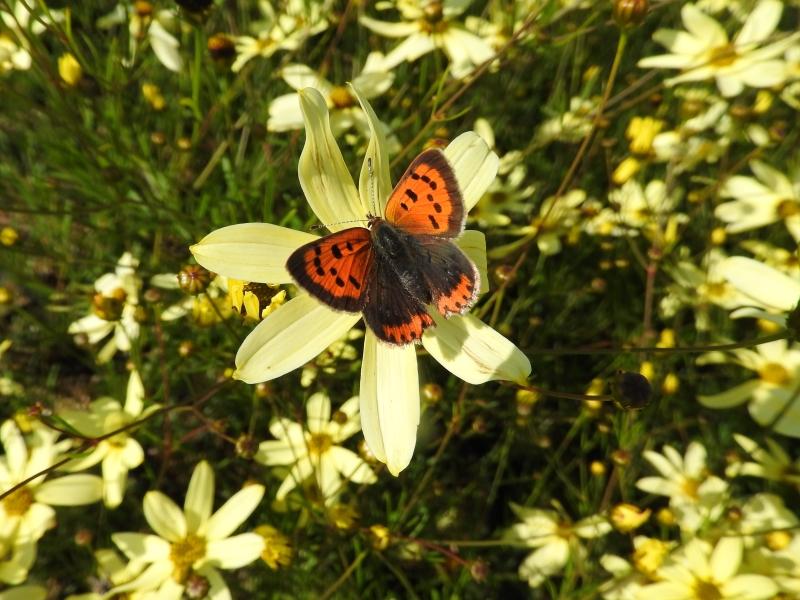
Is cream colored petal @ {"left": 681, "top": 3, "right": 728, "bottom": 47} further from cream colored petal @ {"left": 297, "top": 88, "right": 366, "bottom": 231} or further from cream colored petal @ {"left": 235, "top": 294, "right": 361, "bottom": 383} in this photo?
cream colored petal @ {"left": 235, "top": 294, "right": 361, "bottom": 383}

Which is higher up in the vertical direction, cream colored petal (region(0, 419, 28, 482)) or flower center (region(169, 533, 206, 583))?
cream colored petal (region(0, 419, 28, 482))

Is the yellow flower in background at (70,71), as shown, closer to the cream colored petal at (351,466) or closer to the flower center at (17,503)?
the flower center at (17,503)

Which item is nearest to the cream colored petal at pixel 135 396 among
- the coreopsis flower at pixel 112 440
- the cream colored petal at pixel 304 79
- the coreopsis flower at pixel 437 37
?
the coreopsis flower at pixel 112 440

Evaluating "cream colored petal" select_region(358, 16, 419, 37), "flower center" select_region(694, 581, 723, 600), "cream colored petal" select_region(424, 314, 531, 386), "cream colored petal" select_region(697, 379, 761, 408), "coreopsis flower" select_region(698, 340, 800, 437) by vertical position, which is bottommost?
"flower center" select_region(694, 581, 723, 600)

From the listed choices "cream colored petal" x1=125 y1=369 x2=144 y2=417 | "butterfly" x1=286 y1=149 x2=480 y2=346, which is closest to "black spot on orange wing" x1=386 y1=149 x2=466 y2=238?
"butterfly" x1=286 y1=149 x2=480 y2=346

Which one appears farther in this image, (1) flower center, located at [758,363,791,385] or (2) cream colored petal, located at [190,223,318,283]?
(1) flower center, located at [758,363,791,385]

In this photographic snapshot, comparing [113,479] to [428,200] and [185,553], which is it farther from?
[428,200]
